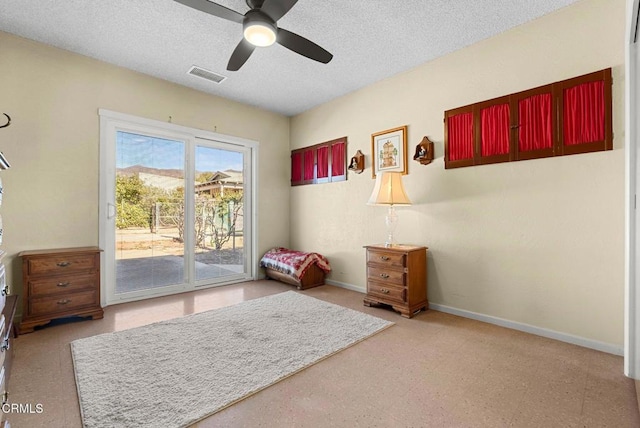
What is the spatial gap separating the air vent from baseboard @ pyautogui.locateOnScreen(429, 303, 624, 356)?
12.7ft

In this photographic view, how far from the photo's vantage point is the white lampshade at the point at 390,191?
3340 mm

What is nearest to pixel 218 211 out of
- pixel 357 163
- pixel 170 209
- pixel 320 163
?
pixel 170 209

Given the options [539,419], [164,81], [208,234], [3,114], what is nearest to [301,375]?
[539,419]

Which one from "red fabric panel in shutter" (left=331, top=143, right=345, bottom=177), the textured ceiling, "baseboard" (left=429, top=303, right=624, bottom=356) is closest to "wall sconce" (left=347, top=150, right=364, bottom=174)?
"red fabric panel in shutter" (left=331, top=143, right=345, bottom=177)

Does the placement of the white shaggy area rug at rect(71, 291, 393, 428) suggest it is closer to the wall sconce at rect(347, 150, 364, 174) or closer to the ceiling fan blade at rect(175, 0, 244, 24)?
the wall sconce at rect(347, 150, 364, 174)

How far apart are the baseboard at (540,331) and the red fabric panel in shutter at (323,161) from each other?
2492 millimetres

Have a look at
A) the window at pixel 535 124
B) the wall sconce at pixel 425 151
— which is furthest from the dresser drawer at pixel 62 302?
the window at pixel 535 124

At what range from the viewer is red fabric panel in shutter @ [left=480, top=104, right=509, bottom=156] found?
9.41 feet

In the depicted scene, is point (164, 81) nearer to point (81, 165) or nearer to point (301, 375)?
point (81, 165)

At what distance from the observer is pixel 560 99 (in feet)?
8.38

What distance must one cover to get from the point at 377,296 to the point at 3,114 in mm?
4216

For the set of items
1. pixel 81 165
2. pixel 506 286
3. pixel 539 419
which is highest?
pixel 81 165

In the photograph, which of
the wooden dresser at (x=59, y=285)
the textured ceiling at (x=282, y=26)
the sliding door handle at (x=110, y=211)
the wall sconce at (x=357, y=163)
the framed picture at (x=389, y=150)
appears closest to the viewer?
the textured ceiling at (x=282, y=26)

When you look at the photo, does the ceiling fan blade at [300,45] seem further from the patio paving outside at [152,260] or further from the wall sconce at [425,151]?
the patio paving outside at [152,260]
